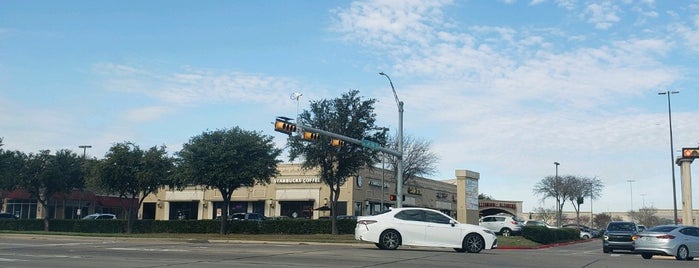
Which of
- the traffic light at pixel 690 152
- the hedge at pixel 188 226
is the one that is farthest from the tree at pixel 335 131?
the traffic light at pixel 690 152

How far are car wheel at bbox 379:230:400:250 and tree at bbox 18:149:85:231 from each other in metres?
39.5

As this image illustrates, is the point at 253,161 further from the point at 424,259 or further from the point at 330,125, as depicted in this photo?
the point at 424,259

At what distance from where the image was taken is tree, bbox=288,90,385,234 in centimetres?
3800

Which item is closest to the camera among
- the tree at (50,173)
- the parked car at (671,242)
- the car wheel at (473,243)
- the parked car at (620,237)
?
the car wheel at (473,243)

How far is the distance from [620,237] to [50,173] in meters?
43.3

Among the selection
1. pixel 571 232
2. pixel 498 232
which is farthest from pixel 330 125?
pixel 571 232

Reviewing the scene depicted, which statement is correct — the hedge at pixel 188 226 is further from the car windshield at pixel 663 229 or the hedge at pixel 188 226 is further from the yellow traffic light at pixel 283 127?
the car windshield at pixel 663 229

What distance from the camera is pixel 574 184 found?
82.4m

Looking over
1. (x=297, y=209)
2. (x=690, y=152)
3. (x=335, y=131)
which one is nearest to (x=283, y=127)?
(x=335, y=131)

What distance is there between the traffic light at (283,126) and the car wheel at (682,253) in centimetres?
1628

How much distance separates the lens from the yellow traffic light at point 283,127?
1209 inches

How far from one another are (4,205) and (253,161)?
47823mm

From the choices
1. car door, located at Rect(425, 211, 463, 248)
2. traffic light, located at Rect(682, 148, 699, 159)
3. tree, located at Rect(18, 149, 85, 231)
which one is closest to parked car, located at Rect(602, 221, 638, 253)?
traffic light, located at Rect(682, 148, 699, 159)

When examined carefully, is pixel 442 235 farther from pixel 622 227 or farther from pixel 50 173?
pixel 50 173
